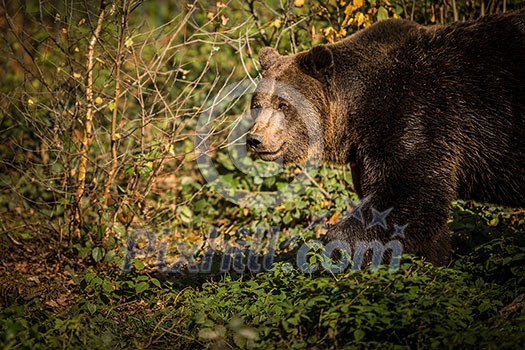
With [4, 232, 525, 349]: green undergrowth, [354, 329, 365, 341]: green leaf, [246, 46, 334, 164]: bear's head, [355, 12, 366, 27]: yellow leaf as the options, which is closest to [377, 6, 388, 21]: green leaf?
[355, 12, 366, 27]: yellow leaf

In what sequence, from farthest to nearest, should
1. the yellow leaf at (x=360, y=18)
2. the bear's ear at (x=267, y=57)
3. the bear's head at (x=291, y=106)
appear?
the yellow leaf at (x=360, y=18) < the bear's ear at (x=267, y=57) < the bear's head at (x=291, y=106)

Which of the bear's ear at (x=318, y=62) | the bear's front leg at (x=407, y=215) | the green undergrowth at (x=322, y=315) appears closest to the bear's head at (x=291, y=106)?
the bear's ear at (x=318, y=62)

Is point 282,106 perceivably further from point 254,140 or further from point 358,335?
point 358,335

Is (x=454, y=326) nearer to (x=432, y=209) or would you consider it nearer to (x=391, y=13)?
(x=432, y=209)

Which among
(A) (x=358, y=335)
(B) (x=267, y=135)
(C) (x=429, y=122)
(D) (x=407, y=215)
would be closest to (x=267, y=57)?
(B) (x=267, y=135)

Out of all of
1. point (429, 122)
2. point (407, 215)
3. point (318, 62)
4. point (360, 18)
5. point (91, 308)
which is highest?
point (360, 18)

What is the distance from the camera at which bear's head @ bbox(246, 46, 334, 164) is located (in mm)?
5996

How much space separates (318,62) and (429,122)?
47.2 inches

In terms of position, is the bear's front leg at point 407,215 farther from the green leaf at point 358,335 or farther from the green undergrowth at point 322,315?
the green leaf at point 358,335

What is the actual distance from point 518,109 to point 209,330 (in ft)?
10.2

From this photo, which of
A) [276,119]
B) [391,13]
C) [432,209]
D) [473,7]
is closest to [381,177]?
[432,209]

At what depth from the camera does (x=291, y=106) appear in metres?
6.10

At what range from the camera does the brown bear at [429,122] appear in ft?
17.4

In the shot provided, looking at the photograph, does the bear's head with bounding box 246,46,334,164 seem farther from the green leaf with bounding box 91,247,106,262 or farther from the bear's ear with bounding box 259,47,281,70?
the green leaf with bounding box 91,247,106,262
